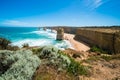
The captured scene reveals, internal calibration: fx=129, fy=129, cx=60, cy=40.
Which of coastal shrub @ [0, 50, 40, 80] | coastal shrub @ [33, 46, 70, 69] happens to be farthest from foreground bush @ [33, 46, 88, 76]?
coastal shrub @ [0, 50, 40, 80]

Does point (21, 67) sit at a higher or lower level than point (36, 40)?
higher

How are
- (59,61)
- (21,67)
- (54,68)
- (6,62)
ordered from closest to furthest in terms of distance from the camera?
(21,67), (6,62), (54,68), (59,61)

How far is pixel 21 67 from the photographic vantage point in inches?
177

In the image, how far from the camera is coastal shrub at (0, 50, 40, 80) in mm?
4196

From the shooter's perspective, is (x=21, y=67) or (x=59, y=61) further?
(x=59, y=61)

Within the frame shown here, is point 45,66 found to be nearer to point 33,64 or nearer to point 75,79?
point 33,64

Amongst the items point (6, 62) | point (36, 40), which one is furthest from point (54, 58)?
point (36, 40)

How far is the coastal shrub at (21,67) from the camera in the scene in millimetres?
4196

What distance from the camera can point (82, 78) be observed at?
594cm

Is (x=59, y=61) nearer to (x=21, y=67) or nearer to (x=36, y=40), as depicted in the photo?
(x=21, y=67)

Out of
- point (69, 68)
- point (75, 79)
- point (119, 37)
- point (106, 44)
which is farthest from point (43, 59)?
point (106, 44)

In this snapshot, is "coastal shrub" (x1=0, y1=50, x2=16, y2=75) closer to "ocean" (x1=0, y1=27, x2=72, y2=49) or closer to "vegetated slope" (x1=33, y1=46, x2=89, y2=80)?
"vegetated slope" (x1=33, y1=46, x2=89, y2=80)

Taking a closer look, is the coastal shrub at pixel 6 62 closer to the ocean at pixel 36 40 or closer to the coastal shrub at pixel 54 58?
the coastal shrub at pixel 54 58

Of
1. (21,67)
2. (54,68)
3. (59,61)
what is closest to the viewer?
(21,67)
